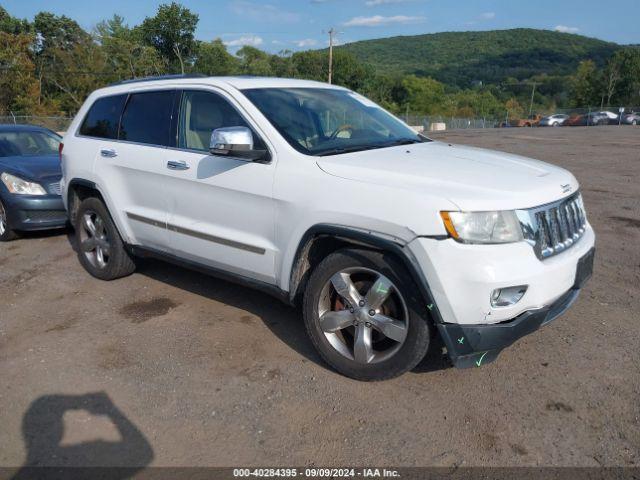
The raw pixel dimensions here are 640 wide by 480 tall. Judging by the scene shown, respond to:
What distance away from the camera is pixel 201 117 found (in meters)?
4.34

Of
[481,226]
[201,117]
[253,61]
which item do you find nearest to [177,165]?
[201,117]

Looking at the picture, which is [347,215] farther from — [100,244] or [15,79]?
[15,79]

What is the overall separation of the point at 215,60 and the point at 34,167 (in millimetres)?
76133

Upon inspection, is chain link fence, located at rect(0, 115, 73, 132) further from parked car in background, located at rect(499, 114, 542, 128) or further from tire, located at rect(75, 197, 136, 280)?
parked car in background, located at rect(499, 114, 542, 128)

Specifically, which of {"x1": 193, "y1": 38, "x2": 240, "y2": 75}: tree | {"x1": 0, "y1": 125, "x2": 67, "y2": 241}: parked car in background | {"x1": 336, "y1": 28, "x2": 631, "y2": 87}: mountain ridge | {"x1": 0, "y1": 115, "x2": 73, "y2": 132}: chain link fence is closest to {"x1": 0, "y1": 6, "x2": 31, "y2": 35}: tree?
{"x1": 193, "y1": 38, "x2": 240, "y2": 75}: tree

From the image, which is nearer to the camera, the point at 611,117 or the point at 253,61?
the point at 611,117

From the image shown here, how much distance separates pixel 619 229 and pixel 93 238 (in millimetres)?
6027

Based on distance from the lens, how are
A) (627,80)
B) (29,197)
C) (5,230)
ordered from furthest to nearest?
1. (627,80)
2. (5,230)
3. (29,197)

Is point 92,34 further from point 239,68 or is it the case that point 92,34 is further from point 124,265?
point 124,265

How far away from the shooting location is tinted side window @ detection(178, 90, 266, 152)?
4.13m

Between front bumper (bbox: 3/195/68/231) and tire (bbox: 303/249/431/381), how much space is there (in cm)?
468

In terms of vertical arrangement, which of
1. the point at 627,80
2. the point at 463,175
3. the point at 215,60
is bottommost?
the point at 463,175

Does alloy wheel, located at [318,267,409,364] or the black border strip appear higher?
the black border strip

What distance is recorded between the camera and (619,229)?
22.5ft
